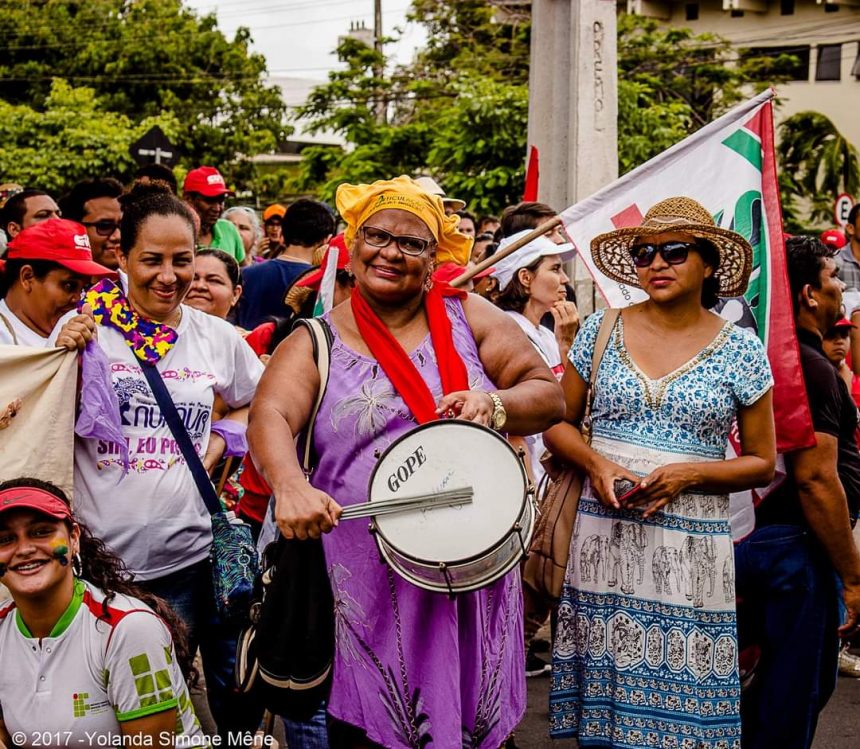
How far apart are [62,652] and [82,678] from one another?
0.10 m

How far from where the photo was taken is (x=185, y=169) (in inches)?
1340

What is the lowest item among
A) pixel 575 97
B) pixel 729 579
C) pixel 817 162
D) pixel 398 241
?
pixel 817 162

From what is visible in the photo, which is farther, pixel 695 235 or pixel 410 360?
pixel 695 235

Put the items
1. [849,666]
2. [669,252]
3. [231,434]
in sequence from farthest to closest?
[849,666]
[231,434]
[669,252]

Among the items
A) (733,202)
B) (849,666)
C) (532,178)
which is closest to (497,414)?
(733,202)

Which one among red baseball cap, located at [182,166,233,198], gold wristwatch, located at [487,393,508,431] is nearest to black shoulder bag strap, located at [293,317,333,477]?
gold wristwatch, located at [487,393,508,431]

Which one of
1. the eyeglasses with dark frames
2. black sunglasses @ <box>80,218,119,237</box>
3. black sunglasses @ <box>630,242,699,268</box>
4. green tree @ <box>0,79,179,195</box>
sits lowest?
green tree @ <box>0,79,179,195</box>

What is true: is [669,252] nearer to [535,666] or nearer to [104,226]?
[535,666]

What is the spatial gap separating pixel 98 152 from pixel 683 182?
26.5 meters

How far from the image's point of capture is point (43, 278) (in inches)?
178

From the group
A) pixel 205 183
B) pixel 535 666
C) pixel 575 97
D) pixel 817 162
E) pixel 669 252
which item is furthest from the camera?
pixel 817 162

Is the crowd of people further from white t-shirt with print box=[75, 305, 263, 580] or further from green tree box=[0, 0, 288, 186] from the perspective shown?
green tree box=[0, 0, 288, 186]

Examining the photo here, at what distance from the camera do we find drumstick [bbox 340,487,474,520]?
321 centimetres

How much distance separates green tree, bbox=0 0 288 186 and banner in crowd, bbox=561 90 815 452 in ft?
99.7
